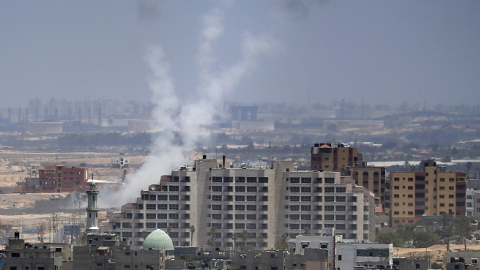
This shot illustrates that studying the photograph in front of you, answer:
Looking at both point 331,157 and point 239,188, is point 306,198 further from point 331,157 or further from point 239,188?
point 331,157

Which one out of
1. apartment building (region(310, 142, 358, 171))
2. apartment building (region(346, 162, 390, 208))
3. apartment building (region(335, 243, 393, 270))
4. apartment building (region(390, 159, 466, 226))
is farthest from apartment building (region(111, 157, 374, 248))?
apartment building (region(310, 142, 358, 171))

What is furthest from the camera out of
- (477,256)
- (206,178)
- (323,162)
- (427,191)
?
(323,162)

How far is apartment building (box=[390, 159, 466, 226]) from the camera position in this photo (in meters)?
147

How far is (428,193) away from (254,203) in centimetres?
4145

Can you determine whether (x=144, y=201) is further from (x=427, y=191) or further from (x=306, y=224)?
(x=427, y=191)

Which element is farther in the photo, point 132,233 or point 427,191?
point 427,191

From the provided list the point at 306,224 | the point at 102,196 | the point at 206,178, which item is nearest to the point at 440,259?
the point at 306,224

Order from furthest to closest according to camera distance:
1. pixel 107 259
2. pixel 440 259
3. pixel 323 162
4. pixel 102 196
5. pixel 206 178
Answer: pixel 102 196
pixel 323 162
pixel 206 178
pixel 440 259
pixel 107 259

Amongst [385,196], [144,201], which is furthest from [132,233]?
[385,196]

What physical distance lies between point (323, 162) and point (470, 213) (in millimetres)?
18094

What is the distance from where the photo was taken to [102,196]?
18162 centimetres

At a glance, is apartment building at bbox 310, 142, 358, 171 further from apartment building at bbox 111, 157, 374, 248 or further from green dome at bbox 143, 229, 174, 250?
green dome at bbox 143, 229, 174, 250

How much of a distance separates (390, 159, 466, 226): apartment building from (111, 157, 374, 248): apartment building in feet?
119

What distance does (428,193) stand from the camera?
5807 inches
